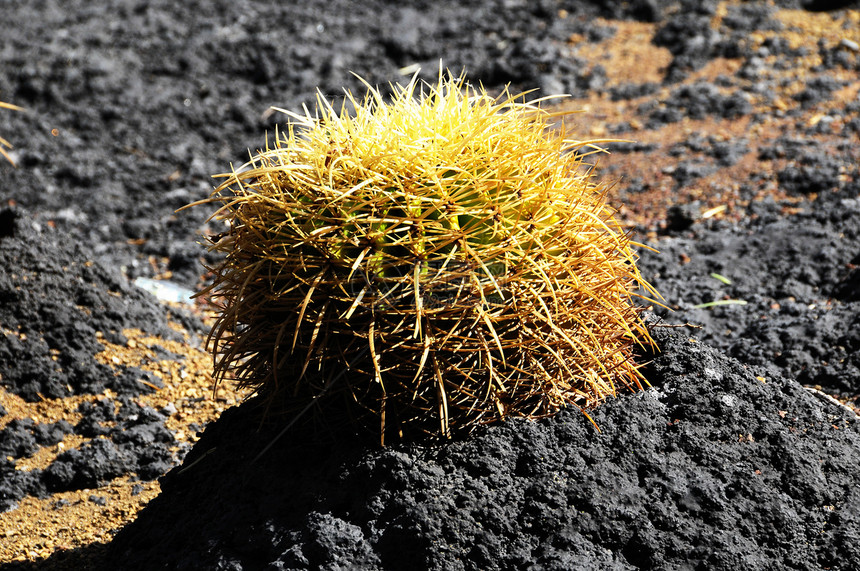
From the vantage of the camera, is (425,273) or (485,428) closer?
(425,273)

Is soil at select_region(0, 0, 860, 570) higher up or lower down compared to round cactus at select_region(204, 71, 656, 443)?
lower down

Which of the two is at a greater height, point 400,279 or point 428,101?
point 428,101

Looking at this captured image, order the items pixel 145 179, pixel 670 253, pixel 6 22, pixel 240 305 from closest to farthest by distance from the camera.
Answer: pixel 240 305
pixel 670 253
pixel 145 179
pixel 6 22

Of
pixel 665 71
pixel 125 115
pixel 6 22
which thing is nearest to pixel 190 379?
pixel 125 115

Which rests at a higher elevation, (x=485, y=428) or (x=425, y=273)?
(x=425, y=273)

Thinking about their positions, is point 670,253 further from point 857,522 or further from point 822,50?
point 822,50
